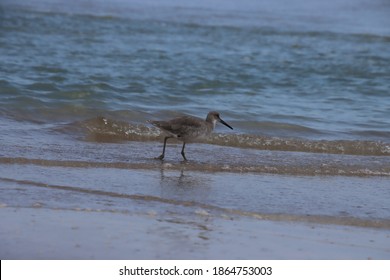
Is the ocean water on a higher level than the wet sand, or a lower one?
higher

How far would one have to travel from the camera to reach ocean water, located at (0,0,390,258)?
796cm

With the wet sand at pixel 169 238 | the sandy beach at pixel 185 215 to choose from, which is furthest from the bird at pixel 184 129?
the wet sand at pixel 169 238

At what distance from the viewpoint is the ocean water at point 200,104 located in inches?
313

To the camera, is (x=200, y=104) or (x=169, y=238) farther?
(x=200, y=104)

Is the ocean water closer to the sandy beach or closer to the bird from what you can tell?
the sandy beach

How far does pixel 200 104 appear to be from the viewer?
13.0 meters

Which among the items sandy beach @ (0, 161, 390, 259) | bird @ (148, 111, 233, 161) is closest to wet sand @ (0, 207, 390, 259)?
sandy beach @ (0, 161, 390, 259)

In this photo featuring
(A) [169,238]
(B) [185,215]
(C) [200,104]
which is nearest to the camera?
(A) [169,238]

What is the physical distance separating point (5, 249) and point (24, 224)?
23.3 inches

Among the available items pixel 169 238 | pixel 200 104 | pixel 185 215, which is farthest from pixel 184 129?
pixel 200 104

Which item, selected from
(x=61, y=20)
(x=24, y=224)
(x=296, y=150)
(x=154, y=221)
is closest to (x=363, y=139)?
(x=296, y=150)

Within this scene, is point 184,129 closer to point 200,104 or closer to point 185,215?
point 185,215
